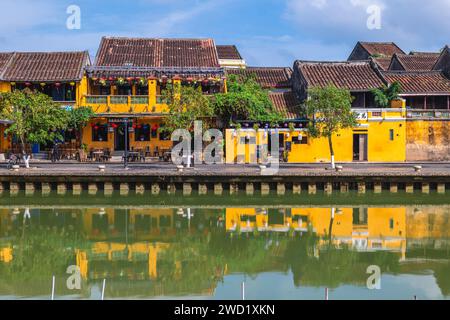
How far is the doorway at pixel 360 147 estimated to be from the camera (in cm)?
3859

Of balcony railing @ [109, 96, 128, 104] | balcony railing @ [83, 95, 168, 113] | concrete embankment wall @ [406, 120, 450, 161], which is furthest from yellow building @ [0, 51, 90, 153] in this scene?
concrete embankment wall @ [406, 120, 450, 161]

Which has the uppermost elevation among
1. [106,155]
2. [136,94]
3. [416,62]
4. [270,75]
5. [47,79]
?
[416,62]

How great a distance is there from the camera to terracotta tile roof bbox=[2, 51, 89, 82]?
38500 millimetres

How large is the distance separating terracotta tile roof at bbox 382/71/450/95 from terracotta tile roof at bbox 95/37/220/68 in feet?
39.4

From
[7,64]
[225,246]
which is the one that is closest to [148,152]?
[7,64]

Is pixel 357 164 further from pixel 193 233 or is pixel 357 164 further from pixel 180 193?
pixel 193 233

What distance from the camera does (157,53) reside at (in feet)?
139

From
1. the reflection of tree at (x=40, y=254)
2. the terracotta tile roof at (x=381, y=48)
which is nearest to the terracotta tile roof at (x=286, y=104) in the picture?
the terracotta tile roof at (x=381, y=48)

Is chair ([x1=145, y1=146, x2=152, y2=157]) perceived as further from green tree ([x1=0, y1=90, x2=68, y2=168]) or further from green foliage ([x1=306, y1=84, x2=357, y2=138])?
green foliage ([x1=306, y1=84, x2=357, y2=138])

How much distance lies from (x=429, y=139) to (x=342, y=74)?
286 inches

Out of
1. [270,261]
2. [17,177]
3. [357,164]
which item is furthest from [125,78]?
[270,261]

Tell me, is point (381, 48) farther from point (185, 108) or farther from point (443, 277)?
point (443, 277)

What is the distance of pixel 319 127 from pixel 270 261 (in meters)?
16.7

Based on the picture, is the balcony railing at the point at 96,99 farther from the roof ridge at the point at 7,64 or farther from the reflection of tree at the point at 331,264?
the reflection of tree at the point at 331,264
